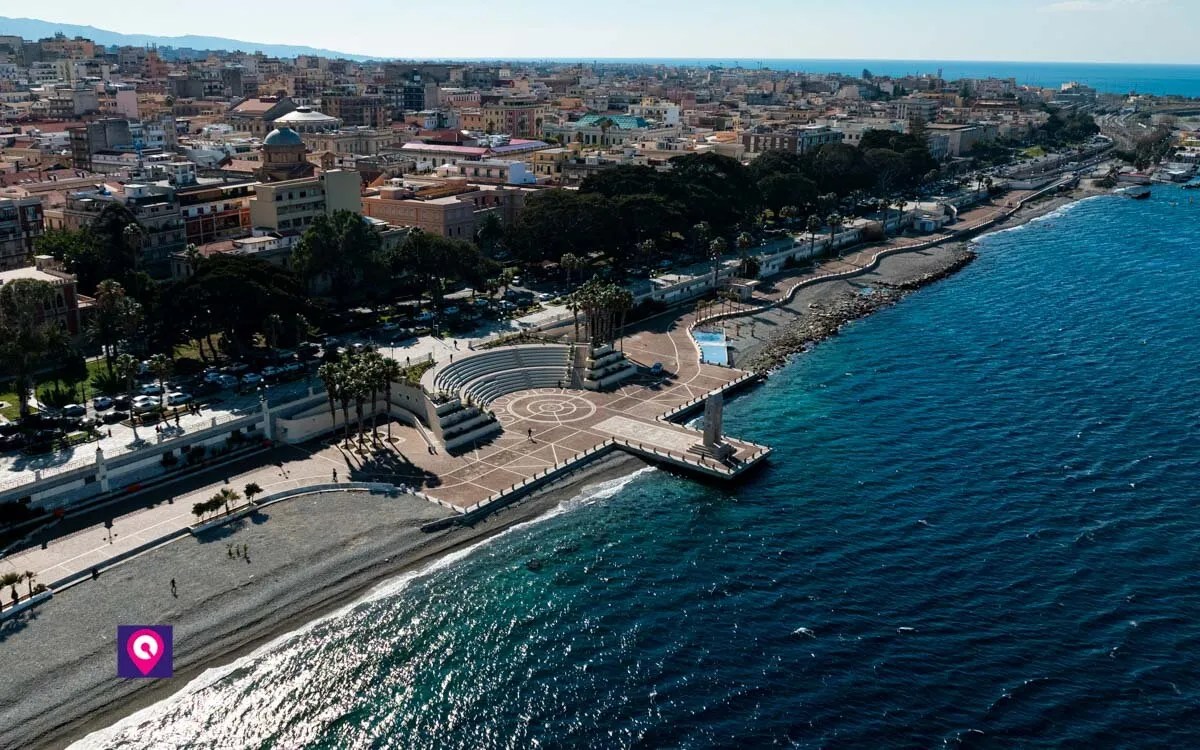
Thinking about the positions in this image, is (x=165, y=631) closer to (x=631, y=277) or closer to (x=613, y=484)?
(x=613, y=484)

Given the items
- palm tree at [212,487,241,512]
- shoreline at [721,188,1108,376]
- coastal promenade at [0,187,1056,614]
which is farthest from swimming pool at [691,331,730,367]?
palm tree at [212,487,241,512]

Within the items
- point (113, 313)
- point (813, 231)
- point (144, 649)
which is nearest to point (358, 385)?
point (144, 649)

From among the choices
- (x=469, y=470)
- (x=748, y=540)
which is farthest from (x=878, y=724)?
(x=469, y=470)

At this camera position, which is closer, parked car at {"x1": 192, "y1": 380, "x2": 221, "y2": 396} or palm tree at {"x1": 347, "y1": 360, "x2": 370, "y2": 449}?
palm tree at {"x1": 347, "y1": 360, "x2": 370, "y2": 449}

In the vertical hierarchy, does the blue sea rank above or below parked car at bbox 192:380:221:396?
A: below

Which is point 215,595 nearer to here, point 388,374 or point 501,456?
point 388,374

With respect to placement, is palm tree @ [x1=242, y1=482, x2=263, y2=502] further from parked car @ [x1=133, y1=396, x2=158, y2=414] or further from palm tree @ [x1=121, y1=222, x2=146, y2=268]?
palm tree @ [x1=121, y1=222, x2=146, y2=268]
